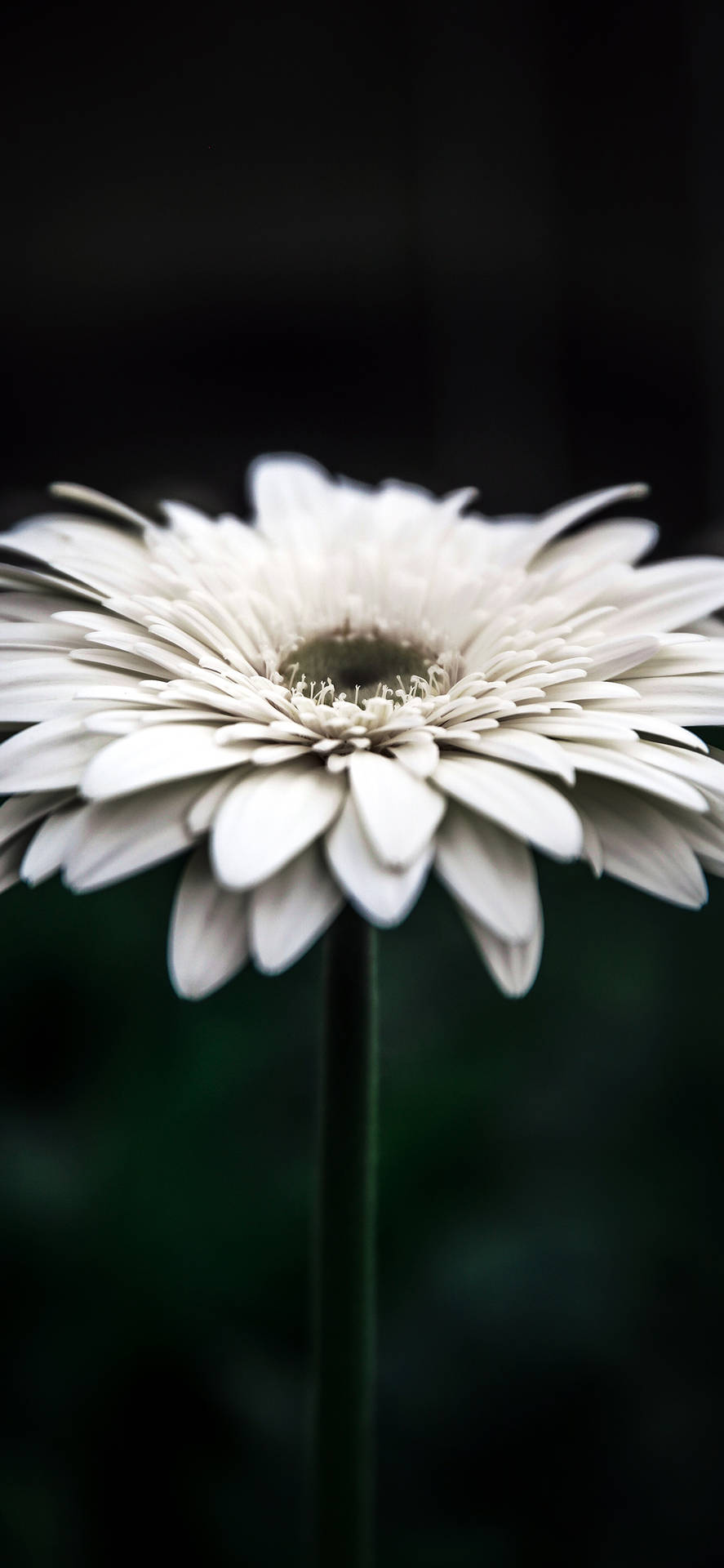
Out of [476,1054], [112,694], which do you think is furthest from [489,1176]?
[112,694]

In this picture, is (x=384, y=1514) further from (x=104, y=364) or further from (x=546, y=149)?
(x=546, y=149)

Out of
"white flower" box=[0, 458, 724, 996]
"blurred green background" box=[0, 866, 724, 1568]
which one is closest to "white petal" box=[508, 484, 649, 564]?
"white flower" box=[0, 458, 724, 996]

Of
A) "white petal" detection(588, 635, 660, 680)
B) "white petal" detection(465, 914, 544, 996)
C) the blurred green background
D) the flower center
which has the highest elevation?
the flower center

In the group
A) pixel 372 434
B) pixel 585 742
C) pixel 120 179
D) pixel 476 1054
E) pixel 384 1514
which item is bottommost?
pixel 384 1514

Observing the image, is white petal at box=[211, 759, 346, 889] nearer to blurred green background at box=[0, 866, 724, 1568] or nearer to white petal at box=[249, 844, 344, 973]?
white petal at box=[249, 844, 344, 973]

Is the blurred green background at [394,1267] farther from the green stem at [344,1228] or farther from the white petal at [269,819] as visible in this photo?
the white petal at [269,819]

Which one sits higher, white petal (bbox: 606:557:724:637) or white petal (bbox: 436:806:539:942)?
white petal (bbox: 606:557:724:637)
